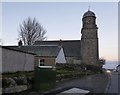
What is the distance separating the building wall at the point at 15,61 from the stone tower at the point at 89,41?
46.5m

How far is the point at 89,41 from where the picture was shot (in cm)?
7750

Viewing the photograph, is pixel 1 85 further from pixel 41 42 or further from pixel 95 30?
pixel 41 42

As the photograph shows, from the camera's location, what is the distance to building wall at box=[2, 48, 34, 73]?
78.9 feet

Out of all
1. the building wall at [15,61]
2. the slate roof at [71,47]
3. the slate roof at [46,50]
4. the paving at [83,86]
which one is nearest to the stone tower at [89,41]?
the slate roof at [71,47]

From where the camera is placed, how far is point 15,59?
26719 millimetres

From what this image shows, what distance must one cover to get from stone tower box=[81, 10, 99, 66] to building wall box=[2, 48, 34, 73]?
152 feet

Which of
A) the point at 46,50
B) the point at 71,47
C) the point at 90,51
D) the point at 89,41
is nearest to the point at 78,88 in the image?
the point at 46,50

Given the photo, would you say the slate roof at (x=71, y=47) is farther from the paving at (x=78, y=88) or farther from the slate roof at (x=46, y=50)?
the paving at (x=78, y=88)

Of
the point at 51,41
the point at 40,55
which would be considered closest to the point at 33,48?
the point at 40,55

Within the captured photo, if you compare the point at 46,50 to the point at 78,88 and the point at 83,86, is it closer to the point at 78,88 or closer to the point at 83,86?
the point at 83,86

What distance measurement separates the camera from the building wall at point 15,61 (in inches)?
947

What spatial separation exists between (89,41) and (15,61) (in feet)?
172

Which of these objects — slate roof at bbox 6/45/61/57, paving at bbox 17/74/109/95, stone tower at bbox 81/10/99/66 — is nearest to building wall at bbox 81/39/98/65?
stone tower at bbox 81/10/99/66

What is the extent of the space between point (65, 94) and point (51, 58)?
43.6m
